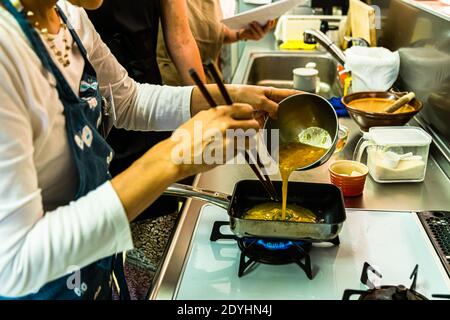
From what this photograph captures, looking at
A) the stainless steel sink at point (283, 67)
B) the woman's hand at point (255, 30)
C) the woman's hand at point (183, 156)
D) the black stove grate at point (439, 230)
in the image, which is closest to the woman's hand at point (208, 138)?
the woman's hand at point (183, 156)

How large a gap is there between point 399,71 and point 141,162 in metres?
1.43

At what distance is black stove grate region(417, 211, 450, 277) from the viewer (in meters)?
0.98

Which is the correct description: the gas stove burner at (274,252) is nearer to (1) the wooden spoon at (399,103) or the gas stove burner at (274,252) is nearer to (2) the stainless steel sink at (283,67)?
(1) the wooden spoon at (399,103)

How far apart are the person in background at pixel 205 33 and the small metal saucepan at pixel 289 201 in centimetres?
97

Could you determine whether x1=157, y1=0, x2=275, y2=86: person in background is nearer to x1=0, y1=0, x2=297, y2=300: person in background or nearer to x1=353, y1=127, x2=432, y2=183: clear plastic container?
x1=353, y1=127, x2=432, y2=183: clear plastic container

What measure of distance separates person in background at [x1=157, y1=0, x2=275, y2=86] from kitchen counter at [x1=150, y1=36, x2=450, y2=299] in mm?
723

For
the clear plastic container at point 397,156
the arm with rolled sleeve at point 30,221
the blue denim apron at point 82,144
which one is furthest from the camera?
the clear plastic container at point 397,156

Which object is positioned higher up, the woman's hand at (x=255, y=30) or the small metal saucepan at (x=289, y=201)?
the woman's hand at (x=255, y=30)

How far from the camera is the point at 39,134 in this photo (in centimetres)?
68

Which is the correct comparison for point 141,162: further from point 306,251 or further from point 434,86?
point 434,86

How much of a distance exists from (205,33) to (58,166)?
1.43 metres

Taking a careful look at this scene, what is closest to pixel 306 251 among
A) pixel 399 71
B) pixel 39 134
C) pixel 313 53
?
pixel 39 134

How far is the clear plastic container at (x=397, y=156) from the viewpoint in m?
1.26

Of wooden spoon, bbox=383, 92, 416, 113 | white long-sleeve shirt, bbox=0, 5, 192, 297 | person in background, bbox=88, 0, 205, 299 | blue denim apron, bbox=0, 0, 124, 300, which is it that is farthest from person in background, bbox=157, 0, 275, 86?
white long-sleeve shirt, bbox=0, 5, 192, 297
